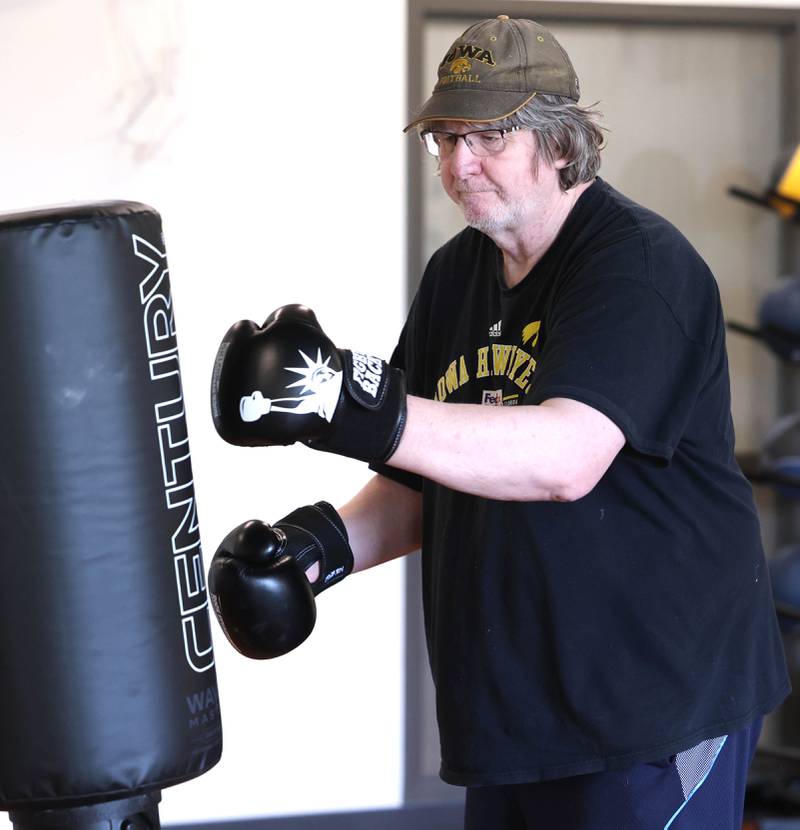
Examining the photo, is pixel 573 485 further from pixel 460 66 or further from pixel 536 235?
pixel 460 66

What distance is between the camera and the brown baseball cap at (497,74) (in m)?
1.55

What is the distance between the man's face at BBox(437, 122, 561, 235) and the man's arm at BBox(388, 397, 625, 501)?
0.34m

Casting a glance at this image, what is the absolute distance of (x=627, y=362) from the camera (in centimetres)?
139

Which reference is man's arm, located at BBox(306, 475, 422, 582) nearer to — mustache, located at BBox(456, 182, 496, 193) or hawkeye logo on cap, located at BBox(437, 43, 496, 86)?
mustache, located at BBox(456, 182, 496, 193)

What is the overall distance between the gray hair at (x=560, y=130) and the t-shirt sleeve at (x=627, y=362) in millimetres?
196

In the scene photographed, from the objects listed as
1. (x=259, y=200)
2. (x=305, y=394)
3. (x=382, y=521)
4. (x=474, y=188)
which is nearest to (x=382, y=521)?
(x=382, y=521)

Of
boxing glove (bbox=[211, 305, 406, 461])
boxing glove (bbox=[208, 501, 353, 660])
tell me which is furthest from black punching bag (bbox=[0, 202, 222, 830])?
boxing glove (bbox=[208, 501, 353, 660])

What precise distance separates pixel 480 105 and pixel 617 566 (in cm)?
59

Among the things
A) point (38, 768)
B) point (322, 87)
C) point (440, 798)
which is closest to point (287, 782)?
point (440, 798)

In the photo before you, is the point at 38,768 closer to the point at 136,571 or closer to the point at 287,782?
the point at 136,571

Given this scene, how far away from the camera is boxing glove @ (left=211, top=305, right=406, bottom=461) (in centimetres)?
126

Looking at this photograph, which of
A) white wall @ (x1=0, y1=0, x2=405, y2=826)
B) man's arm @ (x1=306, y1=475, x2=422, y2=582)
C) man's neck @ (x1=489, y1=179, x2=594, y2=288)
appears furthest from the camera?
white wall @ (x1=0, y1=0, x2=405, y2=826)

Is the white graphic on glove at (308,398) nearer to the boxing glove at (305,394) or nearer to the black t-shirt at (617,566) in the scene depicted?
the boxing glove at (305,394)

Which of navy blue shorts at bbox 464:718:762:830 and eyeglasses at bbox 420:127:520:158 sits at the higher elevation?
eyeglasses at bbox 420:127:520:158
